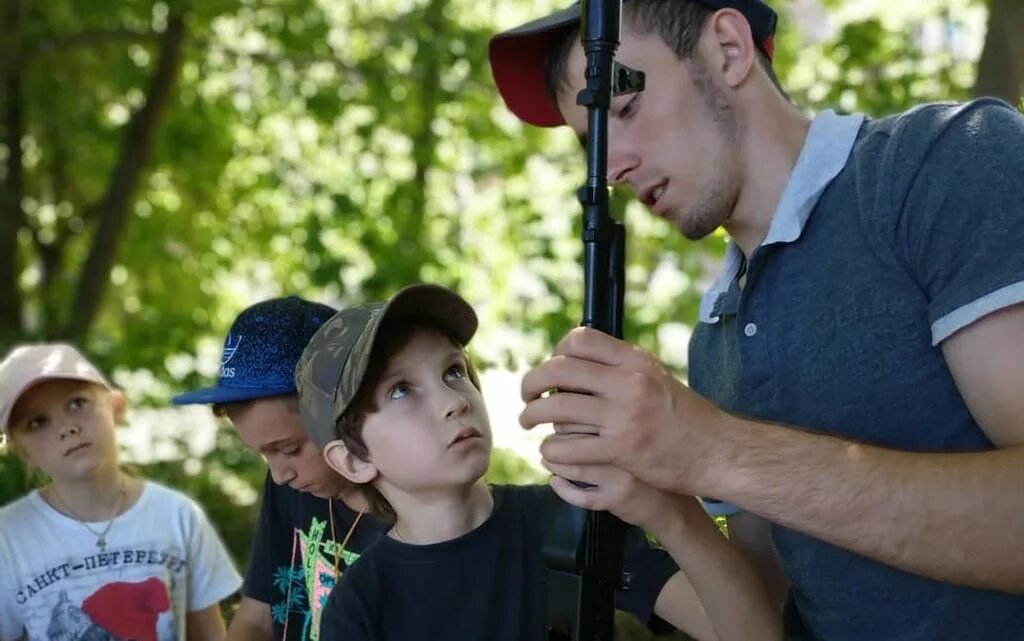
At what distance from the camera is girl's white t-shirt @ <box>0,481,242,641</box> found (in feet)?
9.57

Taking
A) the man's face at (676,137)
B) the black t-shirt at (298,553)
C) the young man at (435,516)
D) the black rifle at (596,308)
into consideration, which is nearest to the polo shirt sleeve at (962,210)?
the man's face at (676,137)

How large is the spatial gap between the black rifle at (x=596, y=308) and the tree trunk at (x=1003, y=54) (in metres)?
2.90

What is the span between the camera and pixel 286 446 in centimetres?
244

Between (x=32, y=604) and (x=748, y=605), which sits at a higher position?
(x=748, y=605)

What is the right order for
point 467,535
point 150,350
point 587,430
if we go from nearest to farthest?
1. point 587,430
2. point 467,535
3. point 150,350

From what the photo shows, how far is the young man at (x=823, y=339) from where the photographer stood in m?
1.46

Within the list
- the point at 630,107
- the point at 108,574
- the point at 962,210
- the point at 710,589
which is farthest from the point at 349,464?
the point at 108,574

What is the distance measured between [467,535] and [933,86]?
15.7 ft

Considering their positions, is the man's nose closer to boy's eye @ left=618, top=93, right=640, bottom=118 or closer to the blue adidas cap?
boy's eye @ left=618, top=93, right=640, bottom=118

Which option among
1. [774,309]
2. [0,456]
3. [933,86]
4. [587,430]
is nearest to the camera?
[587,430]

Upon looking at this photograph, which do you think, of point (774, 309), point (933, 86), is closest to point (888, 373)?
point (774, 309)

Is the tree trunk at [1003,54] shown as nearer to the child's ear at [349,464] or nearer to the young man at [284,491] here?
the young man at [284,491]

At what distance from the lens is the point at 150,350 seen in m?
7.25

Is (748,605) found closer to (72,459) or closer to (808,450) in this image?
(808,450)
